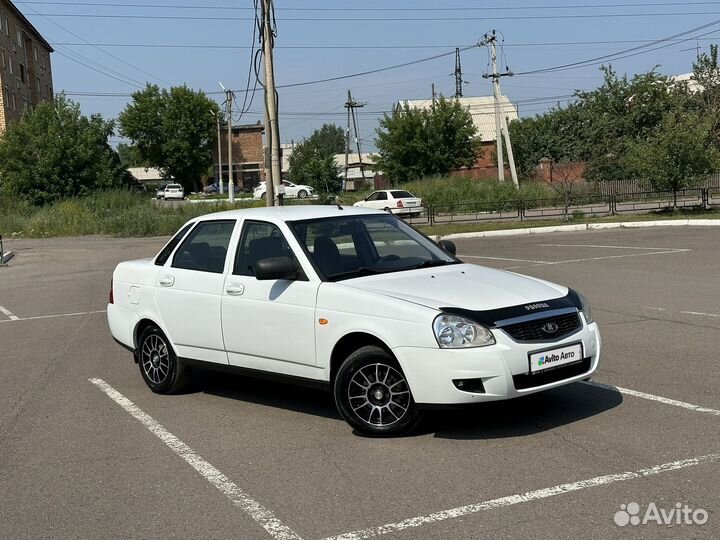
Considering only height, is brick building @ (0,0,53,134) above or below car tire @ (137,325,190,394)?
above

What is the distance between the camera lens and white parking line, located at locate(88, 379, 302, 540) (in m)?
4.20

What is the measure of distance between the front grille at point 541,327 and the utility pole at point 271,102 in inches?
754

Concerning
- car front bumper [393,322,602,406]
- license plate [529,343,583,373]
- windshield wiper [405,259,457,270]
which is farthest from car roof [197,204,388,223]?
license plate [529,343,583,373]

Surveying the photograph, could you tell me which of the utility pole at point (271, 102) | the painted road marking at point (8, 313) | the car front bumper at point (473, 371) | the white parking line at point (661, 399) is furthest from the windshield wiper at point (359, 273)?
the utility pole at point (271, 102)

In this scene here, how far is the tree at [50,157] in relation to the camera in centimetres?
4553

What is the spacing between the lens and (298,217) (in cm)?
668

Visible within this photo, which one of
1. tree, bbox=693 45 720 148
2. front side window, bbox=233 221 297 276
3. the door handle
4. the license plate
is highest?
tree, bbox=693 45 720 148

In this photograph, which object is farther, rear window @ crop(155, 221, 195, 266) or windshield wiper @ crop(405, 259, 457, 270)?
rear window @ crop(155, 221, 195, 266)

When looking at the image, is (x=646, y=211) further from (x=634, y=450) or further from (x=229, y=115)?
(x=229, y=115)

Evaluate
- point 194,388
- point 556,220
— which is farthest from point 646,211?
point 194,388

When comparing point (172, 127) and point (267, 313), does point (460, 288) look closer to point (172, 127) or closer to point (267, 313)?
point (267, 313)

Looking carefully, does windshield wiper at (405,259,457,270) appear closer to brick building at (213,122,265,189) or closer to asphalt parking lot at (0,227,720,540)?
asphalt parking lot at (0,227,720,540)

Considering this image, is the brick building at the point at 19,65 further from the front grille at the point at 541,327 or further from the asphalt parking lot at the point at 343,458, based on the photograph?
the front grille at the point at 541,327

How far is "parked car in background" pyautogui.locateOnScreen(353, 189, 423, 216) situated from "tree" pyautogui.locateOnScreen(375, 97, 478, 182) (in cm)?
1757
